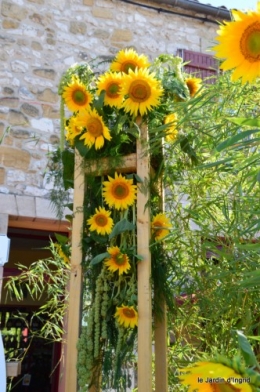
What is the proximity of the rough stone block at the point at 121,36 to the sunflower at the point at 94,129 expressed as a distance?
288 centimetres

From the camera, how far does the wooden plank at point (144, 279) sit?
4.58 feet

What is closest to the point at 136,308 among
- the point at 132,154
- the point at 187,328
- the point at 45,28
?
the point at 187,328

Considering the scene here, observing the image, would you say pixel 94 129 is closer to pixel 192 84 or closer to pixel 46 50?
pixel 192 84

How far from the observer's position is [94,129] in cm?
157

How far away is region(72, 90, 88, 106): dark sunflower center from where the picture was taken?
1615mm

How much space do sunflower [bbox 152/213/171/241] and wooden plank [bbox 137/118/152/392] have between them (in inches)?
3.6

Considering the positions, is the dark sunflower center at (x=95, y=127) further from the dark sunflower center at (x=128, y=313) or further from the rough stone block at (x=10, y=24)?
the rough stone block at (x=10, y=24)

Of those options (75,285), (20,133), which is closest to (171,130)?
(75,285)

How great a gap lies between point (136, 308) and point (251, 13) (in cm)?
93

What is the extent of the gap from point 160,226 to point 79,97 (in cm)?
52

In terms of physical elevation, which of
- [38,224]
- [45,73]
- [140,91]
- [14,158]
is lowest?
[140,91]

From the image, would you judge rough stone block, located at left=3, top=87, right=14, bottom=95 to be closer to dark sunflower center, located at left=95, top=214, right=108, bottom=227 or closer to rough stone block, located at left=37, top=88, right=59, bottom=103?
rough stone block, located at left=37, top=88, right=59, bottom=103

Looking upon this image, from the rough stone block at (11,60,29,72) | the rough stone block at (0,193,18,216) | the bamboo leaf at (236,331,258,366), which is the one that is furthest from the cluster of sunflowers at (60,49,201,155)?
the rough stone block at (11,60,29,72)

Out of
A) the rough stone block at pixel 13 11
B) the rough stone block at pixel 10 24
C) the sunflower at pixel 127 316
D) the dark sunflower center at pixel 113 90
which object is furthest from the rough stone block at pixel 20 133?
the sunflower at pixel 127 316
